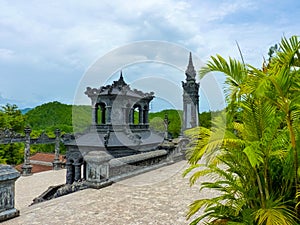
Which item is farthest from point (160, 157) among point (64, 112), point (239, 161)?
point (64, 112)

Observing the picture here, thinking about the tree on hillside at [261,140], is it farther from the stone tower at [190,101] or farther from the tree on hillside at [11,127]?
the tree on hillside at [11,127]

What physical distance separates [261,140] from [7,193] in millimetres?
4567

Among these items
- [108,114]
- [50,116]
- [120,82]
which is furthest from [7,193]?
[50,116]

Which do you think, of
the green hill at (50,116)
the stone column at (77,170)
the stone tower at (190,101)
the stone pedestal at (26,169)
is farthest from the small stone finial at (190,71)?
the green hill at (50,116)

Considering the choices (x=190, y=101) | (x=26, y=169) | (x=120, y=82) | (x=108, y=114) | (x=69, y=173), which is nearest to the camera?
(x=69, y=173)

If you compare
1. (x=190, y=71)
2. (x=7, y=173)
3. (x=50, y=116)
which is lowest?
(x=7, y=173)

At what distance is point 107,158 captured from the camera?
311 inches

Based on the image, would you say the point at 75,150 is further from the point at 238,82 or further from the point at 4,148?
the point at 4,148

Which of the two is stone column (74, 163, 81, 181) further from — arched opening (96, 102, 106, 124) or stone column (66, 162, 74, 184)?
arched opening (96, 102, 106, 124)

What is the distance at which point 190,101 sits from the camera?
18.2 m

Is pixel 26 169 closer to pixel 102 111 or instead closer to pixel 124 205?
pixel 102 111

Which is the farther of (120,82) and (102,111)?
(120,82)

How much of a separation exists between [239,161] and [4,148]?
75.7 feet

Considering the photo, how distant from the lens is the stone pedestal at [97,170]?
25.1 feet
